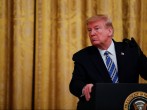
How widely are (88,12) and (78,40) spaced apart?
28 cm

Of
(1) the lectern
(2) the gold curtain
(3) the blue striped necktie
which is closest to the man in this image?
(3) the blue striped necktie

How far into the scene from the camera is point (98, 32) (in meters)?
1.91

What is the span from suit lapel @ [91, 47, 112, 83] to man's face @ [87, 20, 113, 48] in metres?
0.07

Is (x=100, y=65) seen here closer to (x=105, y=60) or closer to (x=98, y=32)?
(x=105, y=60)

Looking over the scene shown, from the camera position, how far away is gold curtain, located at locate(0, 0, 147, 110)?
279cm

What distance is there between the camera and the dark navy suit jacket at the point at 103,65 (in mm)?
1795

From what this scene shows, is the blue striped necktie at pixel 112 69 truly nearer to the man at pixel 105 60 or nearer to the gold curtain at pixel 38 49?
the man at pixel 105 60

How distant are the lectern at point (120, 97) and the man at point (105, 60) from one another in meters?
0.59

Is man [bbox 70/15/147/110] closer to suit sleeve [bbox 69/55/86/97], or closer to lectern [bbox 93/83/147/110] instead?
suit sleeve [bbox 69/55/86/97]

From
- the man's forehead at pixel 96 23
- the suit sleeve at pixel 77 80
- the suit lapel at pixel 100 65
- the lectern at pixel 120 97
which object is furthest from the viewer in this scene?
the man's forehead at pixel 96 23

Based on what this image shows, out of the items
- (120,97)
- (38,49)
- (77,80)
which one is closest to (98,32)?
(77,80)

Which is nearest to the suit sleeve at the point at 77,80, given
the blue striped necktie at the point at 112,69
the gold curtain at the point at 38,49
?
the blue striped necktie at the point at 112,69

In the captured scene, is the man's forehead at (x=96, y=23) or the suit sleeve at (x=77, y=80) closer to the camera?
the suit sleeve at (x=77, y=80)

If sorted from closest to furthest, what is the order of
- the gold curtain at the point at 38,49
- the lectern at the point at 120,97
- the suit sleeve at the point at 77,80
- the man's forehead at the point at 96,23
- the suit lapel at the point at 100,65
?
the lectern at the point at 120,97
the suit sleeve at the point at 77,80
the suit lapel at the point at 100,65
the man's forehead at the point at 96,23
the gold curtain at the point at 38,49
